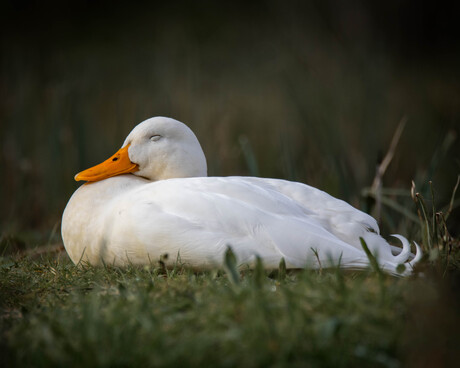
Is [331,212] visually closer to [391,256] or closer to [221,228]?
[391,256]

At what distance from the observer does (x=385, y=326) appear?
5.81 feet

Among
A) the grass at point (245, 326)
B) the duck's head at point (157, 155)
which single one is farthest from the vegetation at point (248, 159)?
the duck's head at point (157, 155)

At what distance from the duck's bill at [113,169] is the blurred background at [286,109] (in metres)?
0.92

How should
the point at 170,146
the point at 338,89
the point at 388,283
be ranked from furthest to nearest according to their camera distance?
1. the point at 338,89
2. the point at 170,146
3. the point at 388,283

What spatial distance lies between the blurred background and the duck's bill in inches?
36.4

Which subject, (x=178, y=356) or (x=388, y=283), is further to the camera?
(x=388, y=283)

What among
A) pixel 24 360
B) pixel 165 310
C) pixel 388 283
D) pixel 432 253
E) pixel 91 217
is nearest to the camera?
pixel 24 360

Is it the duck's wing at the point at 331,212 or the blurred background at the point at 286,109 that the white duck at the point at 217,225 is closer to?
the duck's wing at the point at 331,212

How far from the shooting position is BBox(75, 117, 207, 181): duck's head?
3373mm

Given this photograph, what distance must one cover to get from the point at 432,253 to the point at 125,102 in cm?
445

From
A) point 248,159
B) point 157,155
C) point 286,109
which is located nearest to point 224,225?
point 157,155

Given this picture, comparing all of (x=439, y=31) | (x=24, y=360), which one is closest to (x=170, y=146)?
(x=24, y=360)

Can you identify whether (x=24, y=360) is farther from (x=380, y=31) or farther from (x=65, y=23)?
(x=65, y=23)

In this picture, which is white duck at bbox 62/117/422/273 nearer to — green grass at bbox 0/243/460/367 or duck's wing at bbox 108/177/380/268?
duck's wing at bbox 108/177/380/268
